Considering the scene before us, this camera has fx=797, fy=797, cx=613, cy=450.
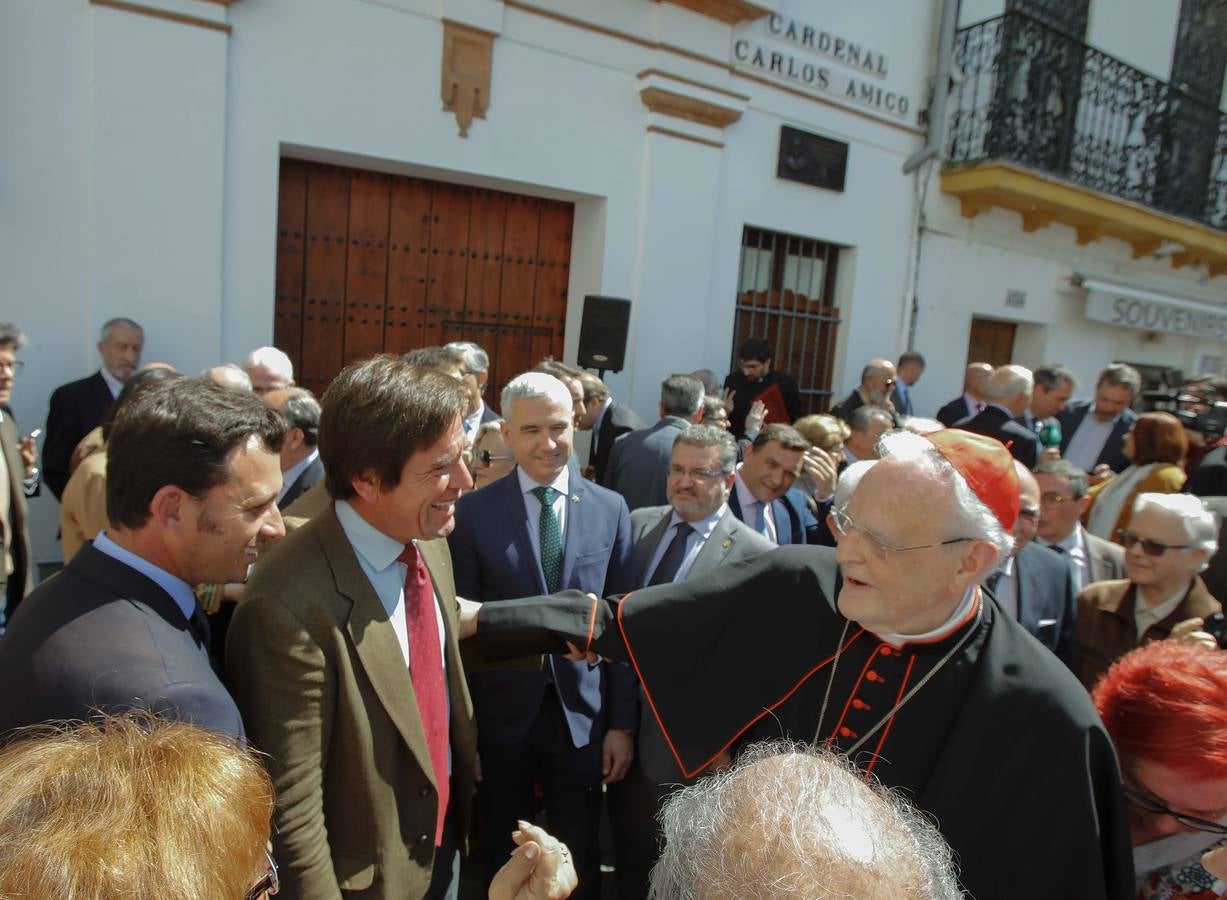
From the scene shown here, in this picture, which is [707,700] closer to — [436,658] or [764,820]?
[436,658]

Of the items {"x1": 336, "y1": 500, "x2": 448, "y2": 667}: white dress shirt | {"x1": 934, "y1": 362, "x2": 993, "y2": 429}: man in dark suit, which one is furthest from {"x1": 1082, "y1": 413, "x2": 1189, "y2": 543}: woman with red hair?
{"x1": 336, "y1": 500, "x2": 448, "y2": 667}: white dress shirt

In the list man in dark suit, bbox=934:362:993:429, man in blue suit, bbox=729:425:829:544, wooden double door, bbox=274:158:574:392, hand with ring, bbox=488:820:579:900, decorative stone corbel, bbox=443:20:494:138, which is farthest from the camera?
man in dark suit, bbox=934:362:993:429

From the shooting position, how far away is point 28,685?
4.22 ft

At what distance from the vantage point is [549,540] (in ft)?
9.22

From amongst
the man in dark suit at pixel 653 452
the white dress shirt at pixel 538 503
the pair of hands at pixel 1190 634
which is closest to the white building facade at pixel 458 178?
the man in dark suit at pixel 653 452

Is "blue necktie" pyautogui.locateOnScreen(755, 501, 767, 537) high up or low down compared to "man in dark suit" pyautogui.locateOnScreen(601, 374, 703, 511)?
down

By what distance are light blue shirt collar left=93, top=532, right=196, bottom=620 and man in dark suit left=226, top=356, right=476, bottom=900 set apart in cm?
12

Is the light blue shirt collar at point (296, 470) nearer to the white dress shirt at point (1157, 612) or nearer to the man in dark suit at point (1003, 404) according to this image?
the white dress shirt at point (1157, 612)

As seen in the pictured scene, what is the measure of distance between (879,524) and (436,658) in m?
1.09

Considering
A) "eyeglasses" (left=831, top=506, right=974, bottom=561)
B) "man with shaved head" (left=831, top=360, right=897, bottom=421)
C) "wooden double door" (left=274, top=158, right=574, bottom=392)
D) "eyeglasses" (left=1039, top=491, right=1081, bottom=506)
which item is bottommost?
"eyeglasses" (left=1039, top=491, right=1081, bottom=506)

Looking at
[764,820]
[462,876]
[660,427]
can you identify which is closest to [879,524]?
[764,820]

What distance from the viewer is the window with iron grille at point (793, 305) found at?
8.02m

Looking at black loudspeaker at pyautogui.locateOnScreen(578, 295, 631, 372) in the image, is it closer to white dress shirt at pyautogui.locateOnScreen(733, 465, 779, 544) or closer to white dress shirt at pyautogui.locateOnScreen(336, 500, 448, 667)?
white dress shirt at pyautogui.locateOnScreen(733, 465, 779, 544)

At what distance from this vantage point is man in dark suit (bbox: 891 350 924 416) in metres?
7.98
